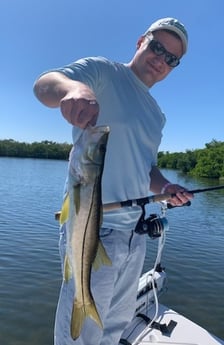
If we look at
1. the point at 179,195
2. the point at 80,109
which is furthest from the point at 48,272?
the point at 80,109

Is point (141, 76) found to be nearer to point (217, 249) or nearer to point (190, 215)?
point (217, 249)

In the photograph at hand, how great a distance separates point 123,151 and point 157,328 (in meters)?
3.20

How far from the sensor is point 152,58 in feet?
10.2

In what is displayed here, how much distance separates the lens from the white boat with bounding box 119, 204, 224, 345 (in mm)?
4852

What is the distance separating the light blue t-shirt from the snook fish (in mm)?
711

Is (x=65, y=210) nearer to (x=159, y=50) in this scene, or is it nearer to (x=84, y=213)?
(x=84, y=213)

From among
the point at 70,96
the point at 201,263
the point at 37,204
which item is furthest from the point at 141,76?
the point at 37,204

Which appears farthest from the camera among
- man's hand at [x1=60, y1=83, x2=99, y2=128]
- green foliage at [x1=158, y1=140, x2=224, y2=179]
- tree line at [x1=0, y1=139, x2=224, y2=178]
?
tree line at [x1=0, y1=139, x2=224, y2=178]

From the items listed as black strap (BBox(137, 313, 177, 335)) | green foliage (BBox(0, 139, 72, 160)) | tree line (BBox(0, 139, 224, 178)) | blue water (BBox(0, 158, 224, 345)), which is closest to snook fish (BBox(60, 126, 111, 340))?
black strap (BBox(137, 313, 177, 335))

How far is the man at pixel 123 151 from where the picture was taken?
2701 millimetres

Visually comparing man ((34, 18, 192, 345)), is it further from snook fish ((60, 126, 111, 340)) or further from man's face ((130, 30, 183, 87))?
snook fish ((60, 126, 111, 340))

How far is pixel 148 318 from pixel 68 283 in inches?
122

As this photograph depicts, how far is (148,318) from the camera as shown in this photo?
211 inches

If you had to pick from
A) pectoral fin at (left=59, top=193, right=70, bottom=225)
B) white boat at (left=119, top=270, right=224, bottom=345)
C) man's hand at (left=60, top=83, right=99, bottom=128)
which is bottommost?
white boat at (left=119, top=270, right=224, bottom=345)
